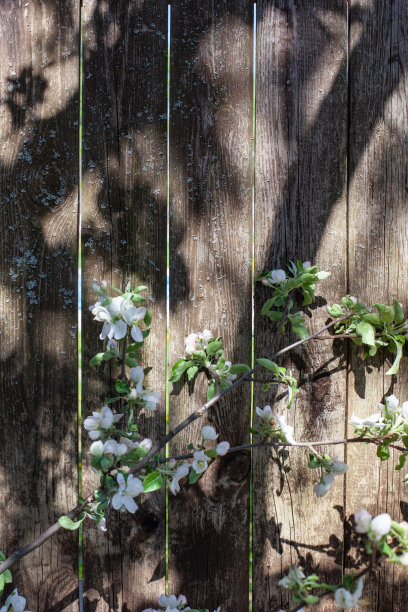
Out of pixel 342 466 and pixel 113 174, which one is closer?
pixel 342 466

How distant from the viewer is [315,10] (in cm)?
137

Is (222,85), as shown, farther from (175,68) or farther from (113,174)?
(113,174)

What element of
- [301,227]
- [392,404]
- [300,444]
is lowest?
[300,444]

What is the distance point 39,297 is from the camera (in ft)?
4.39

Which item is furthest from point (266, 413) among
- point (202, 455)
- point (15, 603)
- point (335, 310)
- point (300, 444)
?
point (15, 603)

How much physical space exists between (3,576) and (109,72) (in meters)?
1.36

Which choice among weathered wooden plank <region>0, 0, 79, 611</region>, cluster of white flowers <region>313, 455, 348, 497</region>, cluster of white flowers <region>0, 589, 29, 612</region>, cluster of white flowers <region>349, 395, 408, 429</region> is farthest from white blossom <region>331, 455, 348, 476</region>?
cluster of white flowers <region>0, 589, 29, 612</region>

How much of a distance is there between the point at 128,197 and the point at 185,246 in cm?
21

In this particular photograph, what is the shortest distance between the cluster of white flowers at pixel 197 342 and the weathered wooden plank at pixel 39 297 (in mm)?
332

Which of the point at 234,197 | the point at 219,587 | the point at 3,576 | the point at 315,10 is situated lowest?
the point at 219,587

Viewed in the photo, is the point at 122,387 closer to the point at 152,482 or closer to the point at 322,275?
the point at 152,482

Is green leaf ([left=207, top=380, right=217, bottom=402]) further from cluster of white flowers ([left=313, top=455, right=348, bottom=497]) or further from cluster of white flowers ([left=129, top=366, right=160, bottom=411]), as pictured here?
cluster of white flowers ([left=313, top=455, right=348, bottom=497])

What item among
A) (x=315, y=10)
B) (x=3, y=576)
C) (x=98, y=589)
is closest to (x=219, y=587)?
(x=98, y=589)

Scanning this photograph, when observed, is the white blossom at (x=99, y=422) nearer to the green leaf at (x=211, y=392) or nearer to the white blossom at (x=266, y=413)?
the green leaf at (x=211, y=392)
